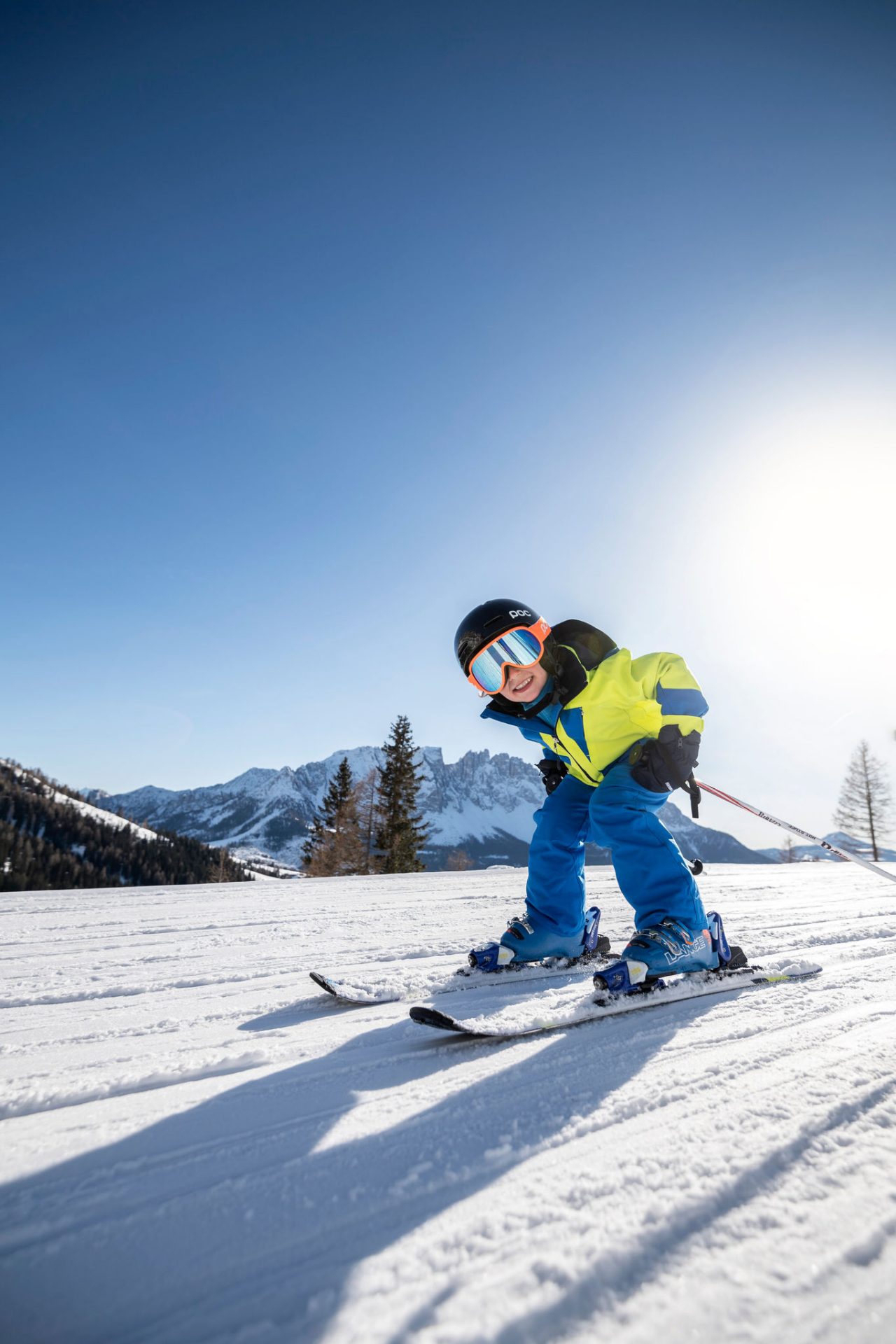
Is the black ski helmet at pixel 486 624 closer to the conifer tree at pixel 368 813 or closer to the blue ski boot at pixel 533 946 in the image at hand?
the blue ski boot at pixel 533 946

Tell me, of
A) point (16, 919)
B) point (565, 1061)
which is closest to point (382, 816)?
Result: point (16, 919)

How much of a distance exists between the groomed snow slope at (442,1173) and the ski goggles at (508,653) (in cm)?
130

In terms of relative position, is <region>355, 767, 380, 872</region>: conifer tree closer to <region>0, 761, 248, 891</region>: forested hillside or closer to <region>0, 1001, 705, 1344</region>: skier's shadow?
<region>0, 1001, 705, 1344</region>: skier's shadow

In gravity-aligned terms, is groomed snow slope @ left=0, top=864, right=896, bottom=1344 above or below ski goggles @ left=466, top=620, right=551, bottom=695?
below

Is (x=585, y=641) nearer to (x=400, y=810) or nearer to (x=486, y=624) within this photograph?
(x=486, y=624)

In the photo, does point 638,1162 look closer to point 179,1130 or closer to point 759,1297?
point 759,1297

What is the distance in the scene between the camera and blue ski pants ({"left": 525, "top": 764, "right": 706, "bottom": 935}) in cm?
198

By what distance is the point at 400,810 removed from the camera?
87.0ft

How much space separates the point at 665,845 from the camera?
2045 millimetres

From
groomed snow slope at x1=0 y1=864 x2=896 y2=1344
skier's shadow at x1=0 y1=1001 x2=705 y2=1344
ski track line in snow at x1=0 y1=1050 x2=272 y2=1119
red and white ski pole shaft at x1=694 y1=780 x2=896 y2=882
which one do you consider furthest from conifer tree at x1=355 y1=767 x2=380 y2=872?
skier's shadow at x1=0 y1=1001 x2=705 y2=1344

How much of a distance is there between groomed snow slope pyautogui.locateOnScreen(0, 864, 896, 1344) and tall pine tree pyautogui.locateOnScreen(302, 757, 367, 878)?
84.6 feet

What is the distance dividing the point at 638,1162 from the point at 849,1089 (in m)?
0.49

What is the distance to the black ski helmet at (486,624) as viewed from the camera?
2424 mm

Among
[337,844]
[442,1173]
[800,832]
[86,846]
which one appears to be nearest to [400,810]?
[337,844]
